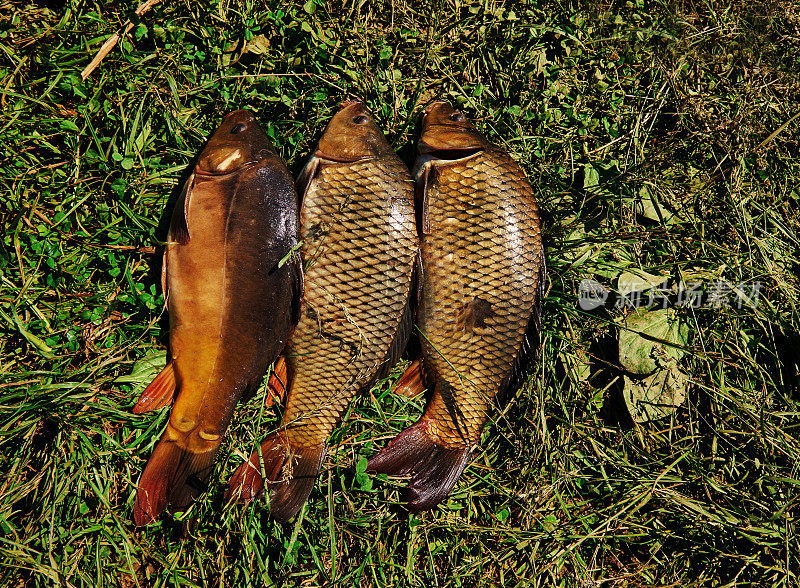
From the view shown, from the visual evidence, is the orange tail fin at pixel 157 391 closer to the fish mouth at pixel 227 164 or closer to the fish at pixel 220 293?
the fish at pixel 220 293

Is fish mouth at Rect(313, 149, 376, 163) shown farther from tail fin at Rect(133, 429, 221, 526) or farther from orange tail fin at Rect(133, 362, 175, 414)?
tail fin at Rect(133, 429, 221, 526)

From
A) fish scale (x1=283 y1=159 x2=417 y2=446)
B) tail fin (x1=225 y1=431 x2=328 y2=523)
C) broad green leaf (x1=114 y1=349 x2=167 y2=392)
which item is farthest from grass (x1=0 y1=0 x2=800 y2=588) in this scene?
fish scale (x1=283 y1=159 x2=417 y2=446)

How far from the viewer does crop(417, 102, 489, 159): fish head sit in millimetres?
2311

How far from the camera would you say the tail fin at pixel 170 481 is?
84.9 inches

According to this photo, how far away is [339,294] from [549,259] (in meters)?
1.05

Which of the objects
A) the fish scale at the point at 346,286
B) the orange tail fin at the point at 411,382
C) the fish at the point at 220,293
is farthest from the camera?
the orange tail fin at the point at 411,382

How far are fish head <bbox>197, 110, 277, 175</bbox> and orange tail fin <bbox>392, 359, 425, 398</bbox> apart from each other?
43.6 inches

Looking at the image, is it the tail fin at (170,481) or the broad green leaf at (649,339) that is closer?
the tail fin at (170,481)

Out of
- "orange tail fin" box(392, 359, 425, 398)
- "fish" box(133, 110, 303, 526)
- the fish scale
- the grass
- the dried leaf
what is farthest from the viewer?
the dried leaf

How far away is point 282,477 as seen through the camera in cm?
226

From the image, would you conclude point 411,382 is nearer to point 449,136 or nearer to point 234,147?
point 449,136

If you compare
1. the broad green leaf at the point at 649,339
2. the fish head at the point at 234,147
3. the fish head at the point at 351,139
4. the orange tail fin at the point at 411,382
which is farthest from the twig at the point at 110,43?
the broad green leaf at the point at 649,339

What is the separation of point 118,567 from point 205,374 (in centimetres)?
100

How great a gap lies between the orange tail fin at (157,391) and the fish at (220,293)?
3 cm
